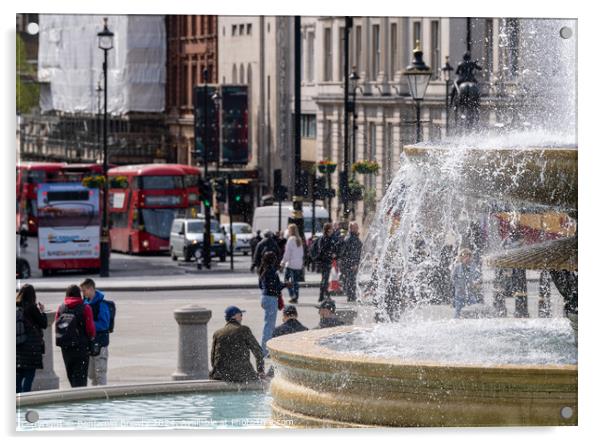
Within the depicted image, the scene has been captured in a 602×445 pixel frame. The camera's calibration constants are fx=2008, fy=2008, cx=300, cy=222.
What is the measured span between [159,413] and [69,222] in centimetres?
3022

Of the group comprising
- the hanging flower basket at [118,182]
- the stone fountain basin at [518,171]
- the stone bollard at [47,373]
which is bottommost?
the stone bollard at [47,373]

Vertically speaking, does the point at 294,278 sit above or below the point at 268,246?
below

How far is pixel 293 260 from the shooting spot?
90.4 feet

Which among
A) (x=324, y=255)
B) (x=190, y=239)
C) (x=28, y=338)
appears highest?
(x=324, y=255)

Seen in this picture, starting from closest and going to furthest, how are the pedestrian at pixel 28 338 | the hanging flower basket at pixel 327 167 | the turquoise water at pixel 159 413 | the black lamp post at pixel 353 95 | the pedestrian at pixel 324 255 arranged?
the turquoise water at pixel 159 413, the pedestrian at pixel 28 338, the black lamp post at pixel 353 95, the hanging flower basket at pixel 327 167, the pedestrian at pixel 324 255

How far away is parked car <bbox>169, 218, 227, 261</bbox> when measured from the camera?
4316 cm

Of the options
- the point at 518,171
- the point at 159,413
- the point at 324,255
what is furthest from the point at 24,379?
the point at 324,255

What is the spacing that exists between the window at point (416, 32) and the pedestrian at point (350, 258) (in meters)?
4.83

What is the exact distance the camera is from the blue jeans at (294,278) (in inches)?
1044

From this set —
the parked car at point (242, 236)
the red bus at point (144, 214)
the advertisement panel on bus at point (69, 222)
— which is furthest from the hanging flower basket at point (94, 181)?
the red bus at point (144, 214)

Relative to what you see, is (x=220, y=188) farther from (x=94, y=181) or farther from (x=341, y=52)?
Result: (x=94, y=181)

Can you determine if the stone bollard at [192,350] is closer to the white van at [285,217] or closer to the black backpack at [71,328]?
Result: the black backpack at [71,328]
